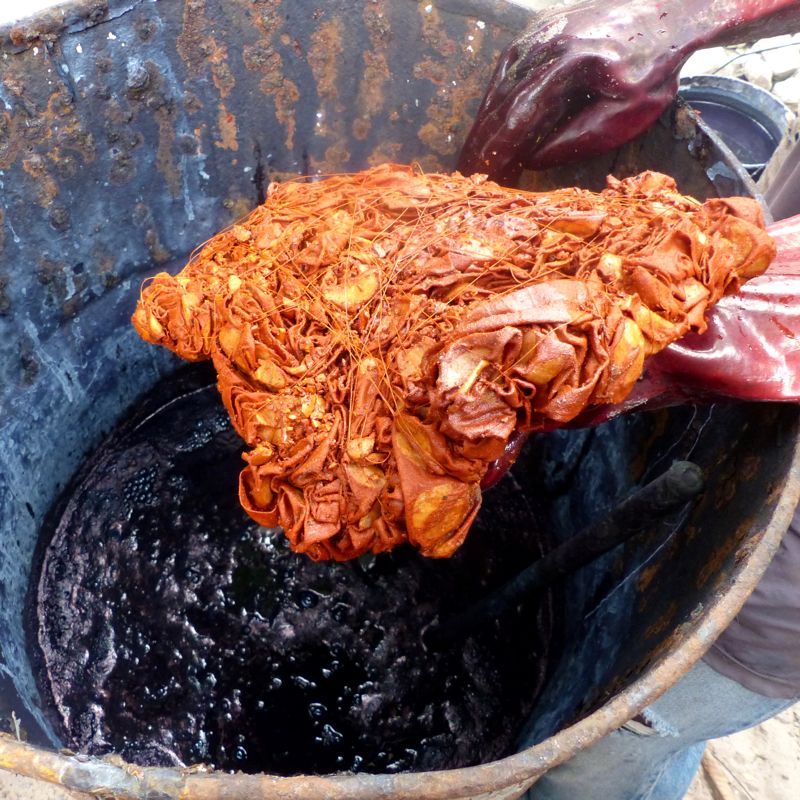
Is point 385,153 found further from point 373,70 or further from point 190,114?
point 190,114

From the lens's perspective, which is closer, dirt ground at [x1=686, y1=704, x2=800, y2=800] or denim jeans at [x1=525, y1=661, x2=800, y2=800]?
denim jeans at [x1=525, y1=661, x2=800, y2=800]

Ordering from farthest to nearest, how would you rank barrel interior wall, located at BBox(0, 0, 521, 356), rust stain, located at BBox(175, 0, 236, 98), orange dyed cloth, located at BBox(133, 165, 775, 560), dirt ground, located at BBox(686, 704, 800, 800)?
dirt ground, located at BBox(686, 704, 800, 800)
rust stain, located at BBox(175, 0, 236, 98)
barrel interior wall, located at BBox(0, 0, 521, 356)
orange dyed cloth, located at BBox(133, 165, 775, 560)

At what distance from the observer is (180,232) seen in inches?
102

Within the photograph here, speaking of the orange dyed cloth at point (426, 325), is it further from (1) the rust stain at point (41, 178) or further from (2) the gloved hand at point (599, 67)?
(1) the rust stain at point (41, 178)

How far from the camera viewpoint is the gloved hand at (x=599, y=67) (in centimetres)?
179

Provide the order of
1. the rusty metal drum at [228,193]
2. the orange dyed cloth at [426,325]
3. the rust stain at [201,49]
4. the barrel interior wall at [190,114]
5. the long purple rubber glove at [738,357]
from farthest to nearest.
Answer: the rust stain at [201,49], the barrel interior wall at [190,114], the rusty metal drum at [228,193], the long purple rubber glove at [738,357], the orange dyed cloth at [426,325]

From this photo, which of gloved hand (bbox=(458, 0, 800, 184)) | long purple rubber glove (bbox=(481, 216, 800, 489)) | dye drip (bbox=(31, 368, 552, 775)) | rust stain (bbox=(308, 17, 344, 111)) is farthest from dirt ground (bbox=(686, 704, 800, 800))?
rust stain (bbox=(308, 17, 344, 111))

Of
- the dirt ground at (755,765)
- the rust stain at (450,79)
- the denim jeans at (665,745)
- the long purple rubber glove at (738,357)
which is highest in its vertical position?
the rust stain at (450,79)

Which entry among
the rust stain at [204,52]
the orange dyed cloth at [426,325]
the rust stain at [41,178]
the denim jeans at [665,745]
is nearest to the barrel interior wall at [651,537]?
the denim jeans at [665,745]

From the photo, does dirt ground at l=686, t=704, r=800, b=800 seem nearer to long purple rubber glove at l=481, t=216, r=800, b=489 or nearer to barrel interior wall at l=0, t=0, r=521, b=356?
long purple rubber glove at l=481, t=216, r=800, b=489

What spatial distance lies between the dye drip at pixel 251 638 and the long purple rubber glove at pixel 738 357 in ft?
→ 3.81

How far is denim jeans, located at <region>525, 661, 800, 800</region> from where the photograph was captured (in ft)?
5.94

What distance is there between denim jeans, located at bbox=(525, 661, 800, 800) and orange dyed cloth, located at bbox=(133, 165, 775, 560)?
937mm

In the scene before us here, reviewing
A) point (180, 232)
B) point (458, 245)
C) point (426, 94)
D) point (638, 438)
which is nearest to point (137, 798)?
point (458, 245)
